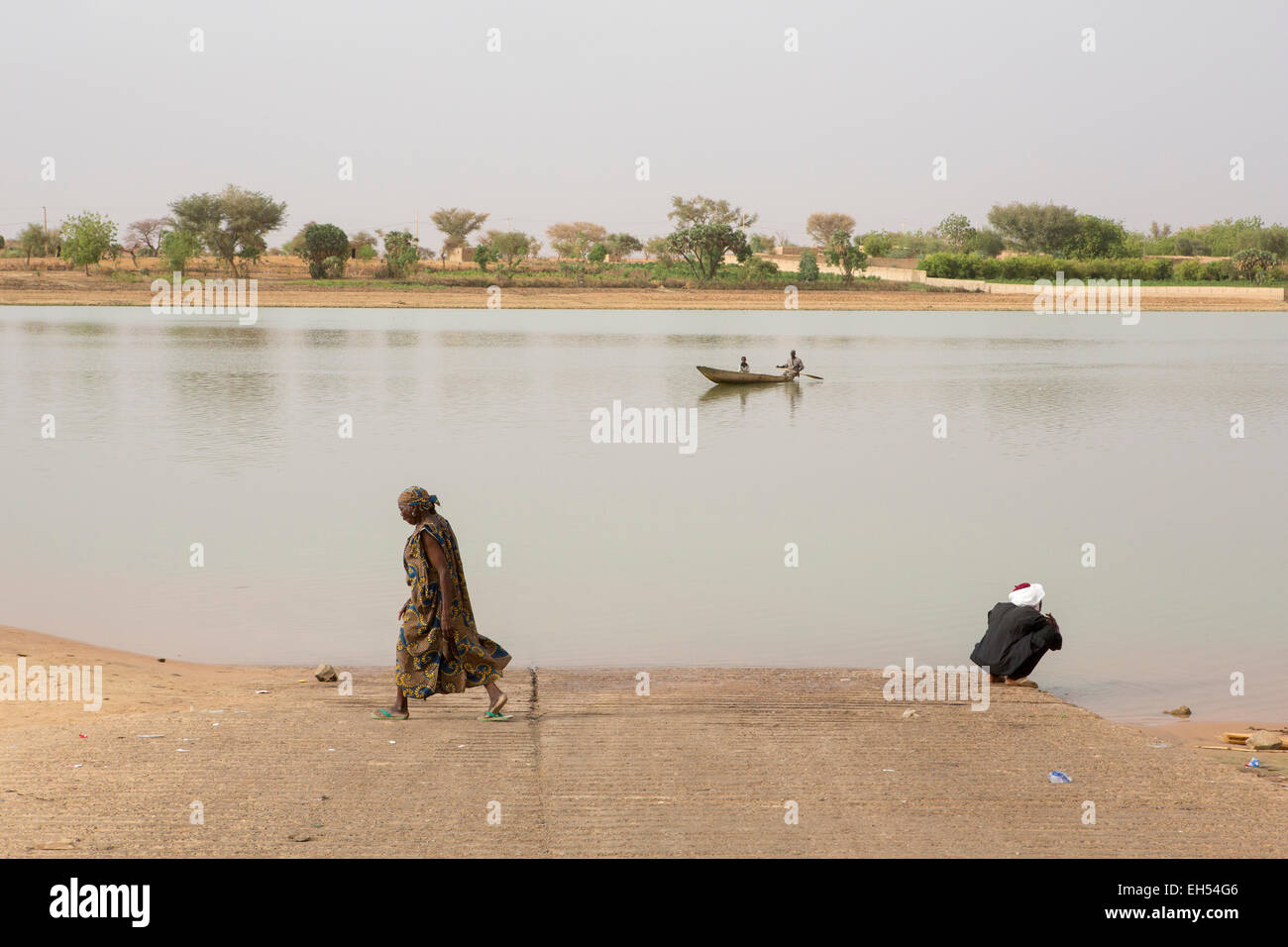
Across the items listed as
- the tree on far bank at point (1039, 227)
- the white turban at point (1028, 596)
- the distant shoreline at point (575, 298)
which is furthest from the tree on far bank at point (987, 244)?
the white turban at point (1028, 596)

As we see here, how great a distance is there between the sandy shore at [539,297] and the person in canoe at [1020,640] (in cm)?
7591

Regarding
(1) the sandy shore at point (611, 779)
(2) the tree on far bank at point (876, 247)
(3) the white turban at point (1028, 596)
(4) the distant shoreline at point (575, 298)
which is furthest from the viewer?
(2) the tree on far bank at point (876, 247)

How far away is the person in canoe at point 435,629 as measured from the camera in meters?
7.41

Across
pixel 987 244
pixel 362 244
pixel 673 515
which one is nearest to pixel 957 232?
pixel 987 244

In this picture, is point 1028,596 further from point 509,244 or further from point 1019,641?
point 509,244

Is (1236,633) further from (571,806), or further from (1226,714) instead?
(571,806)

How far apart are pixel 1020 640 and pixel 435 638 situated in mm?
3991

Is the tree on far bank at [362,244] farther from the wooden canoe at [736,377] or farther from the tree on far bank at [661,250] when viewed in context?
the wooden canoe at [736,377]

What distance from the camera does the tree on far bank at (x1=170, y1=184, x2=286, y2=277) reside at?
102500mm

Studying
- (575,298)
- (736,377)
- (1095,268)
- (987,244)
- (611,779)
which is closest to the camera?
(611,779)

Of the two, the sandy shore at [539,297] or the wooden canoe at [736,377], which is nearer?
the wooden canoe at [736,377]

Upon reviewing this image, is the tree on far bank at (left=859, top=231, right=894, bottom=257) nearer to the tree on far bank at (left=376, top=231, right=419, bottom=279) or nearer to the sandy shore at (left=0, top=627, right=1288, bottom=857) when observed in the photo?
the tree on far bank at (left=376, top=231, right=419, bottom=279)

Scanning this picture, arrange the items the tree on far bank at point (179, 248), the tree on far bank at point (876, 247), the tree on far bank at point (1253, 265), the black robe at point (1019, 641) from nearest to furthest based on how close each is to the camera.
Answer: the black robe at point (1019, 641) → the tree on far bank at point (179, 248) → the tree on far bank at point (1253, 265) → the tree on far bank at point (876, 247)

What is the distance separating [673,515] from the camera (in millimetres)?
17047
